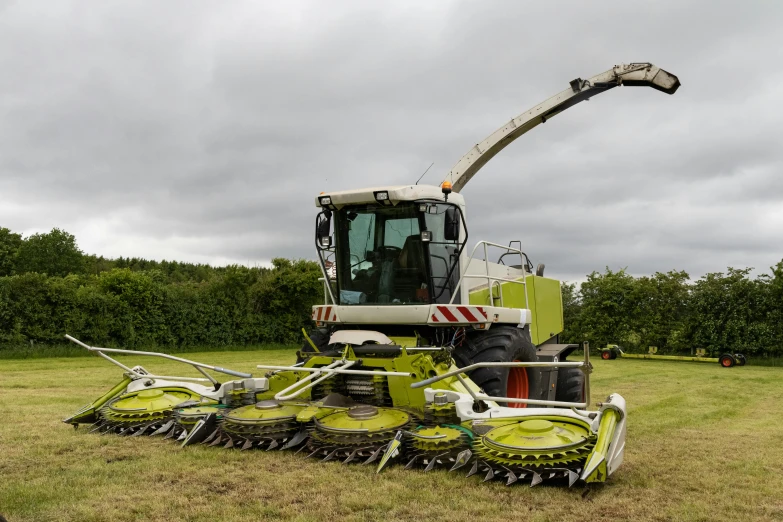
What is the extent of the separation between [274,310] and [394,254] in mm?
19856

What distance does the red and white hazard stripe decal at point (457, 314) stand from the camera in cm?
614

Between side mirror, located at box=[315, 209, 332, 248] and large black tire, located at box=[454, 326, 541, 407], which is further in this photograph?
side mirror, located at box=[315, 209, 332, 248]

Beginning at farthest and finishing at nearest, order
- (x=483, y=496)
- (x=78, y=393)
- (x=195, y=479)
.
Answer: (x=78, y=393) < (x=195, y=479) < (x=483, y=496)

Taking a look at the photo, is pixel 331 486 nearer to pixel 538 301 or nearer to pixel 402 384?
pixel 402 384

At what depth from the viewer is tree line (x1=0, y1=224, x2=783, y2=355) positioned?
1927 cm

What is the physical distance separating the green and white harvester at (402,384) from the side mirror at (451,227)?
0.01m

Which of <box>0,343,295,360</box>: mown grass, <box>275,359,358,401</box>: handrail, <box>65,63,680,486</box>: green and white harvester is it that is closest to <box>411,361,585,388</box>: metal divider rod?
<box>65,63,680,486</box>: green and white harvester

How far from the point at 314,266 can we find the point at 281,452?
22658 mm

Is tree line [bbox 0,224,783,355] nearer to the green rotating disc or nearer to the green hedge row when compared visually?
the green hedge row

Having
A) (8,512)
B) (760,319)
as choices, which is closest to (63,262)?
(760,319)

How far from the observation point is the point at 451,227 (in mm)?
6207

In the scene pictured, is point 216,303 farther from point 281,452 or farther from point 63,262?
point 63,262

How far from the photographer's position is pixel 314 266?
2764 centimetres

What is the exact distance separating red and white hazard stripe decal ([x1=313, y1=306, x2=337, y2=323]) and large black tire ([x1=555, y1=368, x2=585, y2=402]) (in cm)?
354
